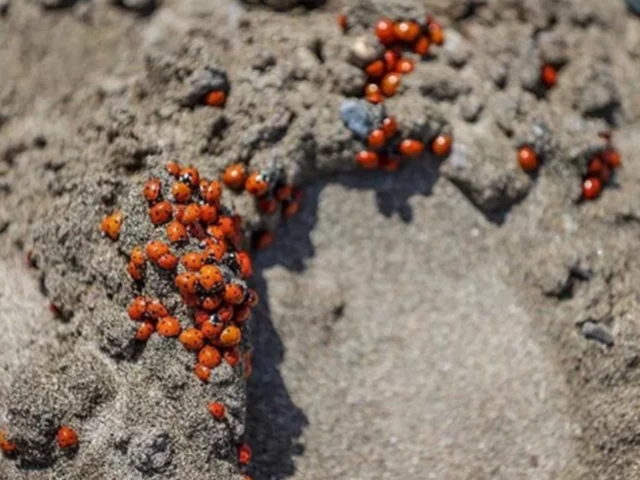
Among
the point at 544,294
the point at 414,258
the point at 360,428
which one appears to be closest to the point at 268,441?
the point at 360,428

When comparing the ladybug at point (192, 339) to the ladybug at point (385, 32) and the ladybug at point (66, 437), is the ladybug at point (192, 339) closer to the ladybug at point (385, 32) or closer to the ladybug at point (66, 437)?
the ladybug at point (66, 437)

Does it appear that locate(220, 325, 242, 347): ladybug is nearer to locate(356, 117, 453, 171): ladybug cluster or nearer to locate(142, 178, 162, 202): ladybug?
locate(142, 178, 162, 202): ladybug

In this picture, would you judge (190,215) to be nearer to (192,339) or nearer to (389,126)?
(192,339)

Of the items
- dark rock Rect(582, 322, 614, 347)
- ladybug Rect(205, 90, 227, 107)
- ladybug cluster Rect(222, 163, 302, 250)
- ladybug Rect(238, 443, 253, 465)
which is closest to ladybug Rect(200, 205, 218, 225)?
ladybug cluster Rect(222, 163, 302, 250)

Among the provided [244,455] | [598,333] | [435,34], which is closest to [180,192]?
[244,455]

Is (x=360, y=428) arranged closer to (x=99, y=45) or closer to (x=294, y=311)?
(x=294, y=311)
